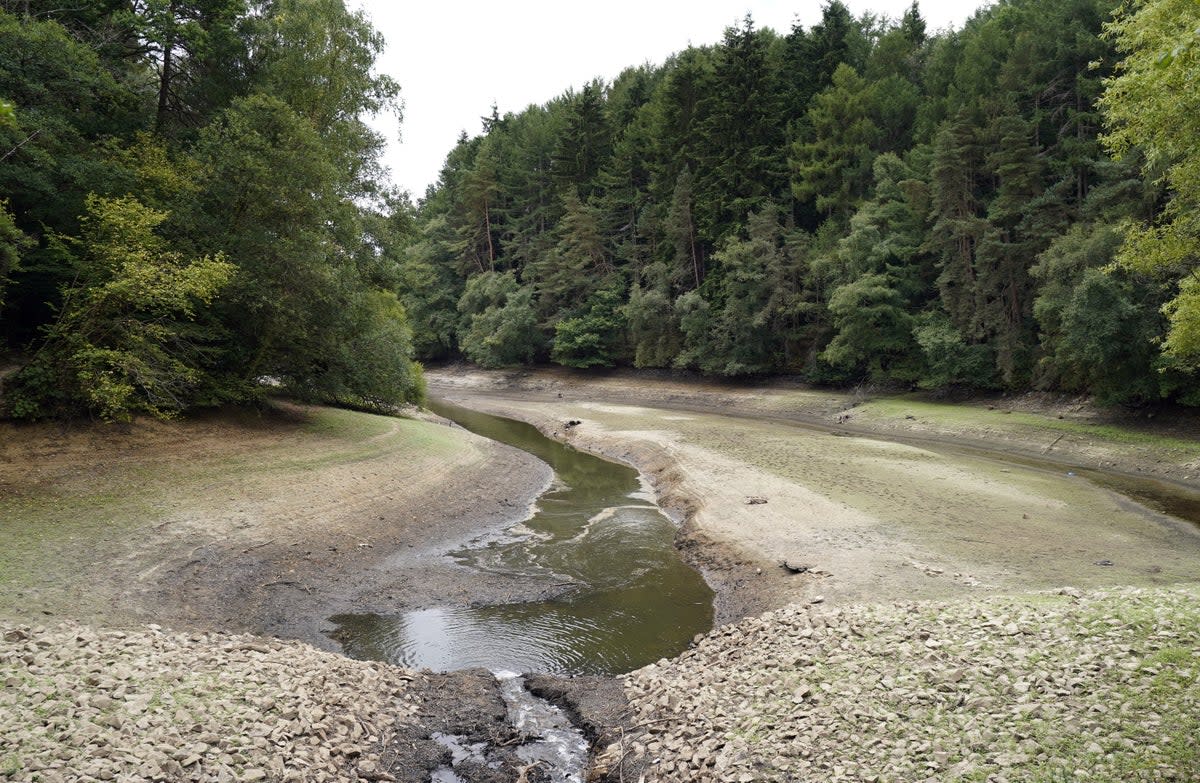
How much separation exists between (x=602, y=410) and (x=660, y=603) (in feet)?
109

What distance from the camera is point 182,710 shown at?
738 cm

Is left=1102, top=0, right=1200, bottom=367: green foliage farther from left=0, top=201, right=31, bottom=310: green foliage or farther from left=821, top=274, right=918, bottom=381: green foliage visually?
left=821, top=274, right=918, bottom=381: green foliage

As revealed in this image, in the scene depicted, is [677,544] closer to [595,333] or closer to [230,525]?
[230,525]

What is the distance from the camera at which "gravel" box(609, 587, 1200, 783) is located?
6.47m

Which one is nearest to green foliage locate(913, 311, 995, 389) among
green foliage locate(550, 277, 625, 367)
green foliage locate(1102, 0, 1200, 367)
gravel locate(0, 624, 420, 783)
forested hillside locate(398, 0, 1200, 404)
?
forested hillside locate(398, 0, 1200, 404)

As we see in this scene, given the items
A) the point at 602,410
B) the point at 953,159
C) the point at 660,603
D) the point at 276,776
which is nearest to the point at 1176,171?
the point at 660,603

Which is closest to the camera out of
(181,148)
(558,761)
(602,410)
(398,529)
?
(558,761)

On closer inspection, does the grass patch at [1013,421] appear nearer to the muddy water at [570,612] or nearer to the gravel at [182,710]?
the muddy water at [570,612]

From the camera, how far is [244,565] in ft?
45.1

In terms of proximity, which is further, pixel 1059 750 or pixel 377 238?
pixel 377 238

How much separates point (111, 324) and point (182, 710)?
1228 centimetres

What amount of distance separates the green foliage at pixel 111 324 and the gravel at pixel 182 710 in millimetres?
8406

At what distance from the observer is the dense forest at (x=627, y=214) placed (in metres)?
16.3

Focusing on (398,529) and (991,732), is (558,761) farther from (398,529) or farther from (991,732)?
(398,529)
